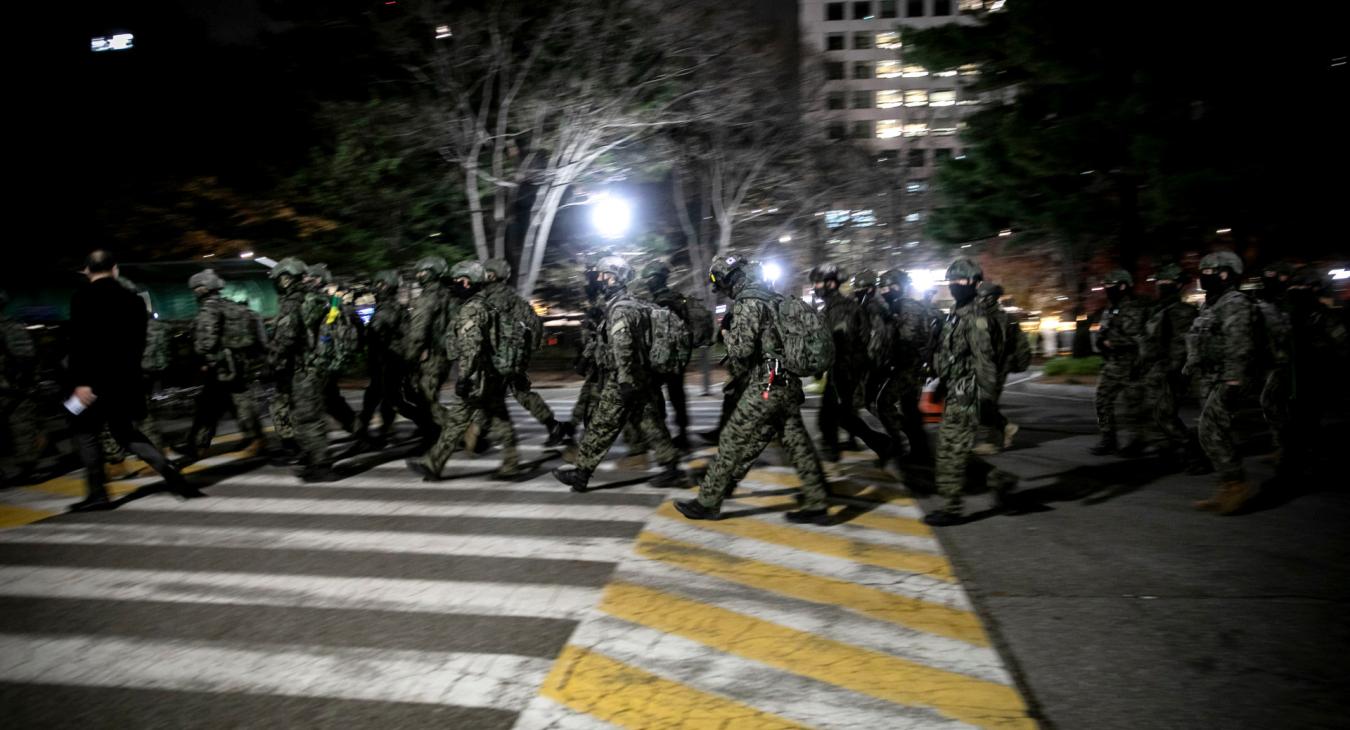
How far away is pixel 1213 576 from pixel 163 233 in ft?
73.6

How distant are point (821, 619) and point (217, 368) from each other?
694 centimetres

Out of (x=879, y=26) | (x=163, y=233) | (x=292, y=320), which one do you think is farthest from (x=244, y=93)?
(x=879, y=26)

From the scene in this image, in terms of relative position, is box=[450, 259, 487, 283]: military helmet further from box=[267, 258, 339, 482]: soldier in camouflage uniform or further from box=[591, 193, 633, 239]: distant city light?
box=[591, 193, 633, 239]: distant city light

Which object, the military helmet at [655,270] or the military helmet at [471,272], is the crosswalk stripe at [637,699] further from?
the military helmet at [471,272]

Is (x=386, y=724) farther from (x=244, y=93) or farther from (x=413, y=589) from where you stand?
(x=244, y=93)

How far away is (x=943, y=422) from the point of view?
629 centimetres

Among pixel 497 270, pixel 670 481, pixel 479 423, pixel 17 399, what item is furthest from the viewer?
pixel 17 399

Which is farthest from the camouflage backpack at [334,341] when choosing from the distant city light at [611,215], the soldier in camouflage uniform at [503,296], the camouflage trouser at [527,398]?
the distant city light at [611,215]

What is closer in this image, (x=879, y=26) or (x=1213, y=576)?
(x=1213, y=576)

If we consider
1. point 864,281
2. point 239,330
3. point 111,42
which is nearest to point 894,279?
point 864,281

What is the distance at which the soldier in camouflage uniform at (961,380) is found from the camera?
6.14 m

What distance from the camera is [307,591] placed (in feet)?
16.9

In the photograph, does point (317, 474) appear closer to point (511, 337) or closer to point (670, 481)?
point (511, 337)

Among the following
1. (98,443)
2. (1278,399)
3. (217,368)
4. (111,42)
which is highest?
(111,42)
